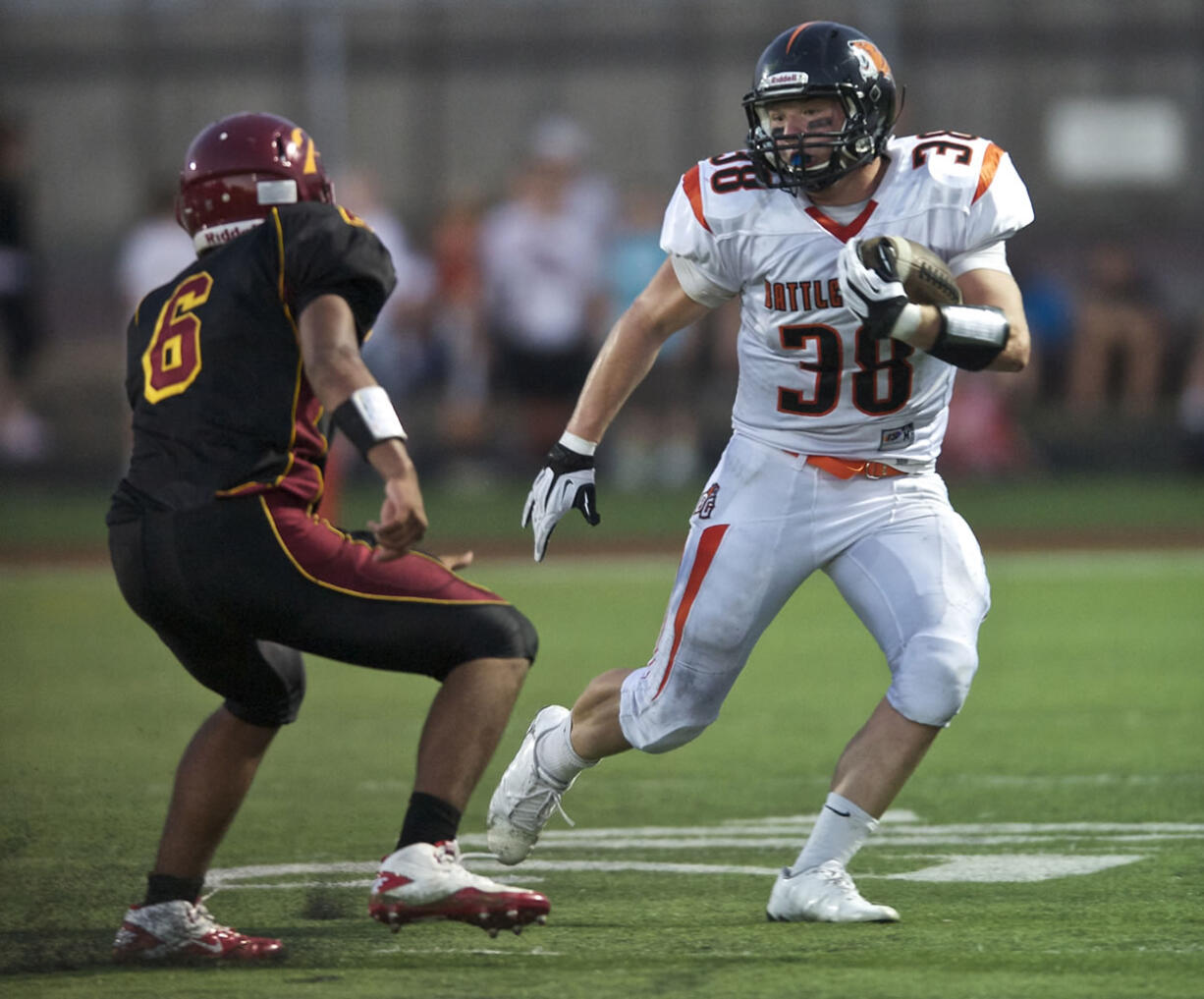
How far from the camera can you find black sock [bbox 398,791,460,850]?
405 centimetres

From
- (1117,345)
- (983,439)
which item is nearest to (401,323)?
(983,439)

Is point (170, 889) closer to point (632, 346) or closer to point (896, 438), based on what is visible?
point (632, 346)

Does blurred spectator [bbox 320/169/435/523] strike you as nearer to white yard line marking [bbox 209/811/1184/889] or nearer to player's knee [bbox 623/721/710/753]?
white yard line marking [bbox 209/811/1184/889]

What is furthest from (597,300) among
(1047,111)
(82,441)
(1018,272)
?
(1047,111)

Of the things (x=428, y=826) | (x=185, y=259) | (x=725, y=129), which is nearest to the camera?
(x=428, y=826)

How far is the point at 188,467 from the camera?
414 cm

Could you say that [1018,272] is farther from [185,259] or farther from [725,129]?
[185,259]

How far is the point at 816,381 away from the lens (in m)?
4.70

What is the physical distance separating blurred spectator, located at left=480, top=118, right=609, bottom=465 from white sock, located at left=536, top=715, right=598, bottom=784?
9.99 meters

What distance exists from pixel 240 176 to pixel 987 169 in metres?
1.63

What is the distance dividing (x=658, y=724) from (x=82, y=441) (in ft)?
42.2

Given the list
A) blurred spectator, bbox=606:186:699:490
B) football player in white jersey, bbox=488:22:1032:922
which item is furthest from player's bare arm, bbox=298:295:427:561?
blurred spectator, bbox=606:186:699:490

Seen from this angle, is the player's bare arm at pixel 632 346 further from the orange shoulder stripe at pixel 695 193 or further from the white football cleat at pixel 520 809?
the white football cleat at pixel 520 809

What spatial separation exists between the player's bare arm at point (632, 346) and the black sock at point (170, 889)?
1346 millimetres
